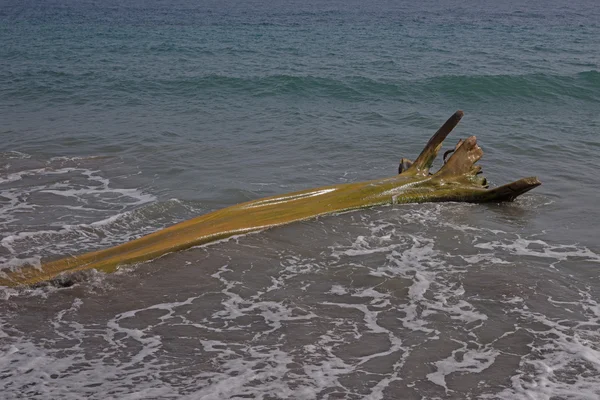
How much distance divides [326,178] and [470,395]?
5576mm

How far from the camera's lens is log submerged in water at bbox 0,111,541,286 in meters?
6.56

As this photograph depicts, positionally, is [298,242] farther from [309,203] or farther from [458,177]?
[458,177]

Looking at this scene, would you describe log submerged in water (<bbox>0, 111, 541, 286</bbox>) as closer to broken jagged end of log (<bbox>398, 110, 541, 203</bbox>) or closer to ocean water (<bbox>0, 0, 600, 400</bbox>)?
broken jagged end of log (<bbox>398, 110, 541, 203</bbox>)

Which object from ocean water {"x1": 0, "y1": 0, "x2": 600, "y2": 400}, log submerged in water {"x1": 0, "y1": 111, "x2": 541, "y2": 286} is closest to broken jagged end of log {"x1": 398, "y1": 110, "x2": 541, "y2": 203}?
log submerged in water {"x1": 0, "y1": 111, "x2": 541, "y2": 286}

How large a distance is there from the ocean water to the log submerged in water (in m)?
0.15

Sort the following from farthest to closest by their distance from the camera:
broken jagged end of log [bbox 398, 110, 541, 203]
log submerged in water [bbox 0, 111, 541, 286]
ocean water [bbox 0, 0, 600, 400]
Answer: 1. broken jagged end of log [bbox 398, 110, 541, 203]
2. log submerged in water [bbox 0, 111, 541, 286]
3. ocean water [bbox 0, 0, 600, 400]

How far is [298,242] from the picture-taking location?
7.44 meters

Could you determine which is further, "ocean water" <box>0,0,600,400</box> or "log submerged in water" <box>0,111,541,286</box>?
"log submerged in water" <box>0,111,541,286</box>

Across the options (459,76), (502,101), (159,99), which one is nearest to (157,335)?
(159,99)

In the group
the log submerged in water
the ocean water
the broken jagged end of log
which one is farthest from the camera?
the broken jagged end of log

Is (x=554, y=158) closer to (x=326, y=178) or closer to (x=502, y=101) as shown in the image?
(x=326, y=178)

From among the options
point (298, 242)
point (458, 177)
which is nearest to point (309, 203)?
point (298, 242)

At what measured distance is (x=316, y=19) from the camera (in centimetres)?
3459

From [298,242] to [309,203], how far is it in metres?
0.79
